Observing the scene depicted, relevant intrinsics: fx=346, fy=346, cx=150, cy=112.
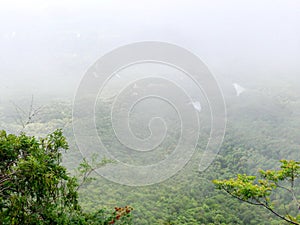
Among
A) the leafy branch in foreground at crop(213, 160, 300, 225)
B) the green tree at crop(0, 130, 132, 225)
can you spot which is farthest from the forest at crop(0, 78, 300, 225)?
the leafy branch in foreground at crop(213, 160, 300, 225)

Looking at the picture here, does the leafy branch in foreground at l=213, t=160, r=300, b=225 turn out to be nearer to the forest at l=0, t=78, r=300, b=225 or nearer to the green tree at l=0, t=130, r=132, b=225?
the forest at l=0, t=78, r=300, b=225

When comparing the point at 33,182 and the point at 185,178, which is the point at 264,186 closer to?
the point at 33,182

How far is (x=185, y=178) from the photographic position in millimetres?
26078

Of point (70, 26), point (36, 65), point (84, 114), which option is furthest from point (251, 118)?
point (70, 26)

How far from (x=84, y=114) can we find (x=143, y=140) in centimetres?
204

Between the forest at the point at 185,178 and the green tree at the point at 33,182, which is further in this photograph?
the forest at the point at 185,178

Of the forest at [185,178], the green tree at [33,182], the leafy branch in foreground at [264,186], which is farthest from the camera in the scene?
the leafy branch in foreground at [264,186]

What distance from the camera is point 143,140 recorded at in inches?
328

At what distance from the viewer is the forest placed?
3.44m

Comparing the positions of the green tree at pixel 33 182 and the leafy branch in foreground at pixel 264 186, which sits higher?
the green tree at pixel 33 182

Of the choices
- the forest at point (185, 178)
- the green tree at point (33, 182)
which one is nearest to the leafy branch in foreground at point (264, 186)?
the forest at point (185, 178)

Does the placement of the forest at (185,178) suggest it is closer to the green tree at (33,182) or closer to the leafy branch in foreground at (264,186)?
the green tree at (33,182)

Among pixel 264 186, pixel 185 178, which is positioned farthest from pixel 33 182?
pixel 185 178

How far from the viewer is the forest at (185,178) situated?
3438mm
